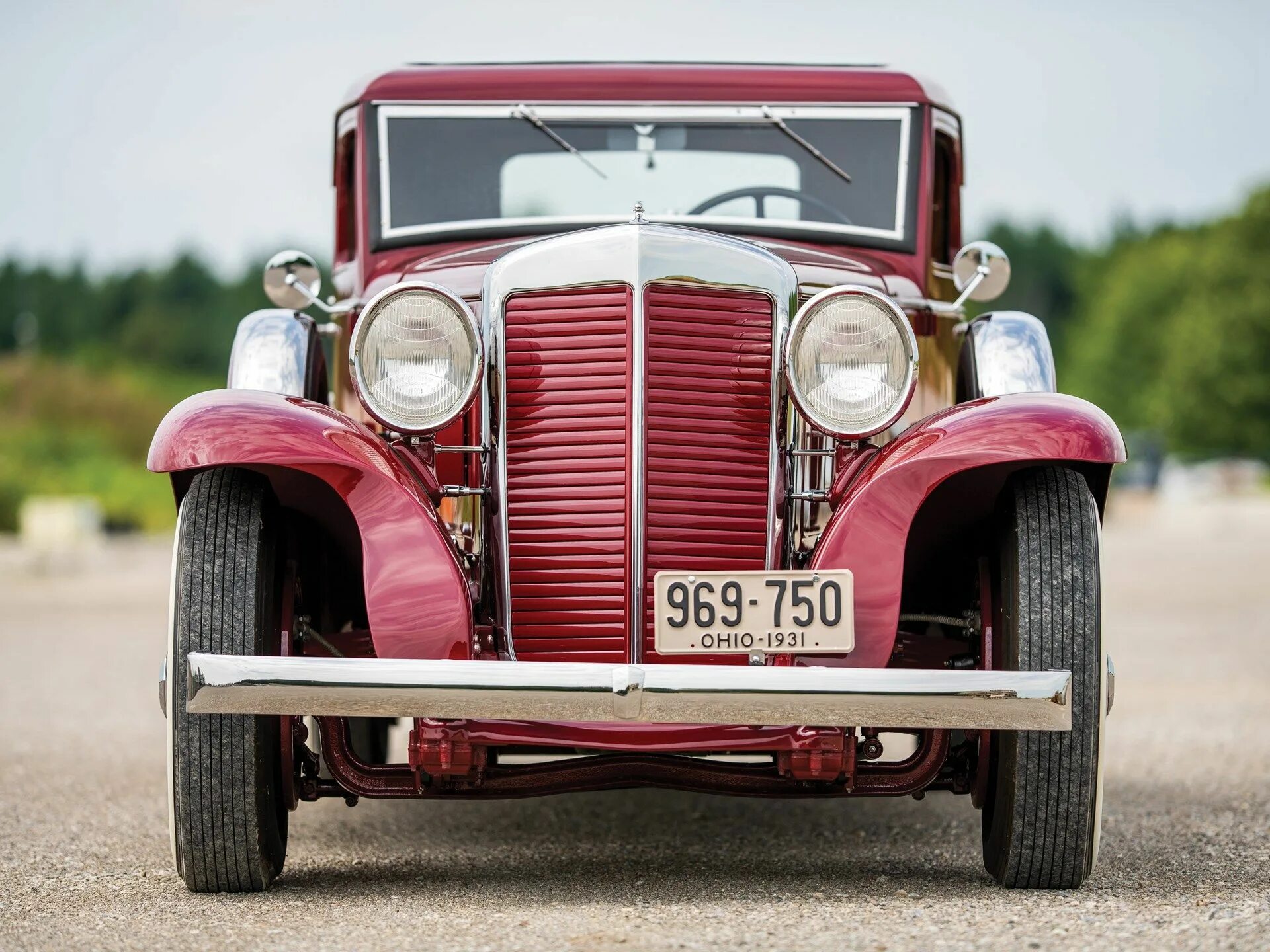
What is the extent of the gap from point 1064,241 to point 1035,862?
114 meters

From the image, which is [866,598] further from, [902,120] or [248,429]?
[902,120]

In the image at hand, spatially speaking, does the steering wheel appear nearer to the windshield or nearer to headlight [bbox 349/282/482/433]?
the windshield

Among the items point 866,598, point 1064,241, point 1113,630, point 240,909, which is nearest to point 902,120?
point 866,598

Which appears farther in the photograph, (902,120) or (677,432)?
(902,120)

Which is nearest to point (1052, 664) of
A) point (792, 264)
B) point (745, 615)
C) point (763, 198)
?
point (745, 615)

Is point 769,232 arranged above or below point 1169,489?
above

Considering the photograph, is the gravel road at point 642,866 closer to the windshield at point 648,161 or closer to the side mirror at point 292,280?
the side mirror at point 292,280

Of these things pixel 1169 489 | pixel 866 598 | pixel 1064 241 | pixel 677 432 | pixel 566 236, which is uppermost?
pixel 1064 241

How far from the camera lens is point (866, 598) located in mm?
3875

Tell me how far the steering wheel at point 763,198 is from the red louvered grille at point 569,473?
4.29 feet

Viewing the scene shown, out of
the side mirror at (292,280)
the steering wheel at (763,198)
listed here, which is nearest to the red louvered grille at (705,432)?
the steering wheel at (763,198)

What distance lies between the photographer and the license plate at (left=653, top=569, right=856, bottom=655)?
3.68 m

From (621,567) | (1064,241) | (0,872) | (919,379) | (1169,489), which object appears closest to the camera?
(621,567)

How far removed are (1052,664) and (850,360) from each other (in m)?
0.85
